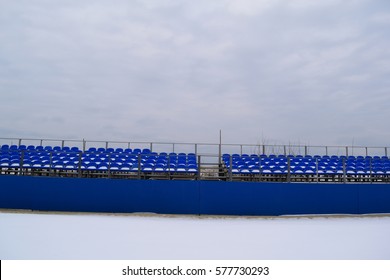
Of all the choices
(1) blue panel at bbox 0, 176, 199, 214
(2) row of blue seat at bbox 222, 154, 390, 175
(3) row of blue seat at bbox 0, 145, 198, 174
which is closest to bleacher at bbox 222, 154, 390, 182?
(2) row of blue seat at bbox 222, 154, 390, 175

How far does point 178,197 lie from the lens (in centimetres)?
1100

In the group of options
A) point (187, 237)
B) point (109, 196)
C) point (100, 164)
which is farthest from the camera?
point (100, 164)

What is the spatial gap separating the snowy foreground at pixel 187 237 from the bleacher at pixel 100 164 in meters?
2.40

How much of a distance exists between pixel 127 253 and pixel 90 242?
129 centimetres

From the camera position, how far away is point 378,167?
47.0ft

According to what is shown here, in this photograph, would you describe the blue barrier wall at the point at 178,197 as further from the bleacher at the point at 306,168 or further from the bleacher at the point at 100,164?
the bleacher at the point at 306,168

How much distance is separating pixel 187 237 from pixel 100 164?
6932 millimetres

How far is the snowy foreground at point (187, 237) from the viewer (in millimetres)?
5859

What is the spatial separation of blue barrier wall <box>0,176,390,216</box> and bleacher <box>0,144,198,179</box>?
3.08 feet

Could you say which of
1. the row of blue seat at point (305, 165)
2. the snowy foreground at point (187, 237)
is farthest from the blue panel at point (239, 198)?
the row of blue seat at point (305, 165)

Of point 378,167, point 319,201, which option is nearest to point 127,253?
point 319,201

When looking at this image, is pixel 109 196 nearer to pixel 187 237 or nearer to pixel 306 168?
pixel 187 237

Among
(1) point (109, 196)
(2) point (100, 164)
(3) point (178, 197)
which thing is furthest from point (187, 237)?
(2) point (100, 164)

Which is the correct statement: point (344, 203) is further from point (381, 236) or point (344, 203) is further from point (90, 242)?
point (90, 242)
